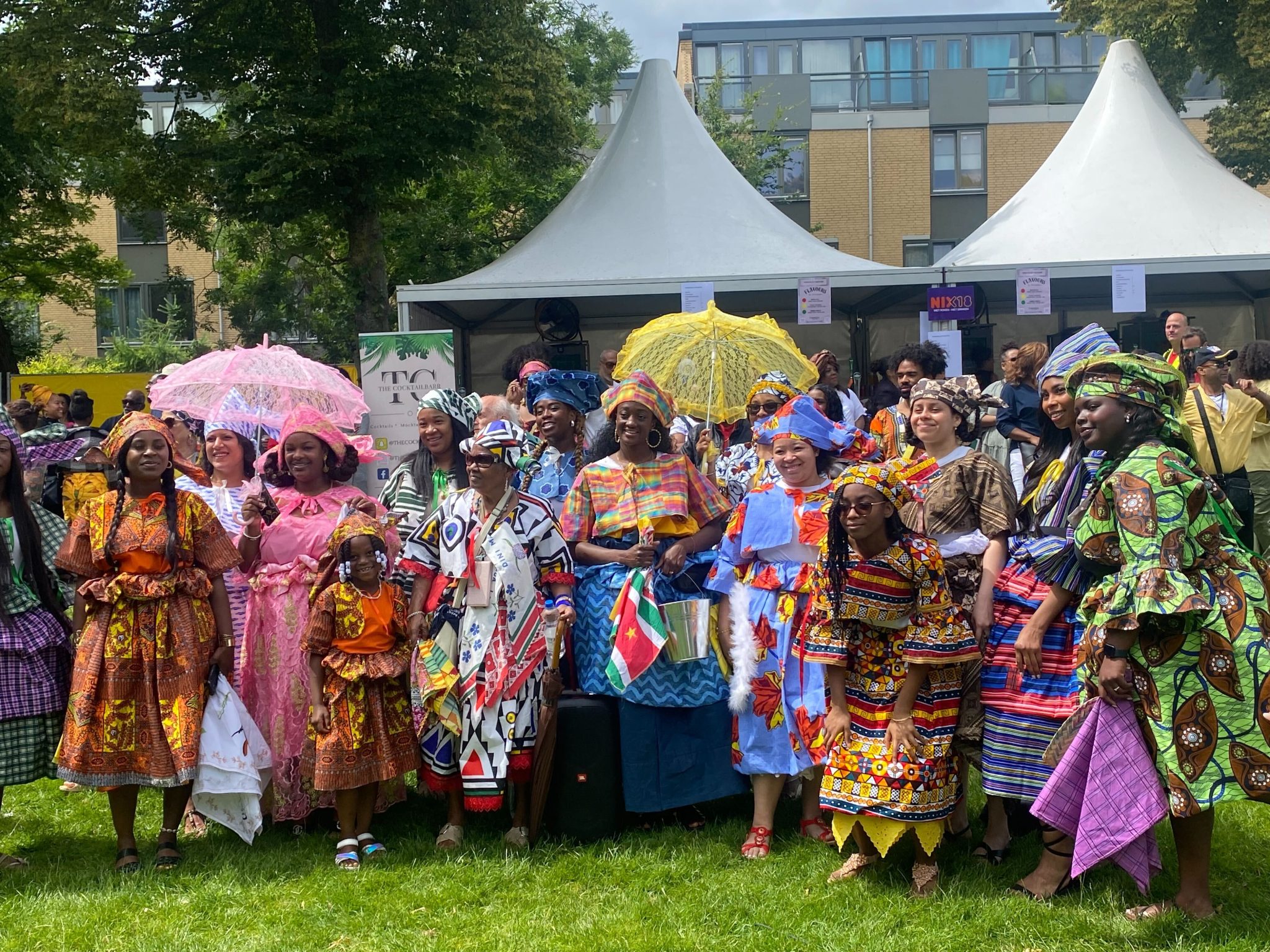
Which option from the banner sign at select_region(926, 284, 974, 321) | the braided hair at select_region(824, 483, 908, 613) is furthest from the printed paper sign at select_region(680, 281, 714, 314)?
the braided hair at select_region(824, 483, 908, 613)

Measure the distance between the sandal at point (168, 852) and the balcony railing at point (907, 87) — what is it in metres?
29.6

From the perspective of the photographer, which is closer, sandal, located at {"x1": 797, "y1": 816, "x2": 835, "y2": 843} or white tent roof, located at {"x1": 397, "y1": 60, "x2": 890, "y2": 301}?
sandal, located at {"x1": 797, "y1": 816, "x2": 835, "y2": 843}

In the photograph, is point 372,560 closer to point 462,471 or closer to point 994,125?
point 462,471

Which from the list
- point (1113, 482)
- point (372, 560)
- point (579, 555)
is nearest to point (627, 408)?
point (579, 555)

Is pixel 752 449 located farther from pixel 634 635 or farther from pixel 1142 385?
pixel 1142 385

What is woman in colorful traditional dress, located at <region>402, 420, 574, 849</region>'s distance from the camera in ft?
17.3

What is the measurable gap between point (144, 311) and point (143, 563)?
37581mm

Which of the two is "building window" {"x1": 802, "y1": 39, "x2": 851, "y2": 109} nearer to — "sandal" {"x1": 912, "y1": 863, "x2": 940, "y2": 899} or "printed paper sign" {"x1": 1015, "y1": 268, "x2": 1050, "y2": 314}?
"printed paper sign" {"x1": 1015, "y1": 268, "x2": 1050, "y2": 314}

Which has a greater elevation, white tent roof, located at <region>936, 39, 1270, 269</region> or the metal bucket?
white tent roof, located at <region>936, 39, 1270, 269</region>

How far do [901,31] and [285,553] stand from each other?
33.0 meters

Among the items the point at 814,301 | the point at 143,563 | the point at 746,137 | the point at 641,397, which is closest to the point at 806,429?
the point at 641,397

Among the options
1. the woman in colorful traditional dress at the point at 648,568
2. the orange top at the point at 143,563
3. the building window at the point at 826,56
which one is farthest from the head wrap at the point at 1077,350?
the building window at the point at 826,56

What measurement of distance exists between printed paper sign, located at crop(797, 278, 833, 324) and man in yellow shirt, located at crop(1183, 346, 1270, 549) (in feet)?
14.1

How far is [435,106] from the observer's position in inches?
655
